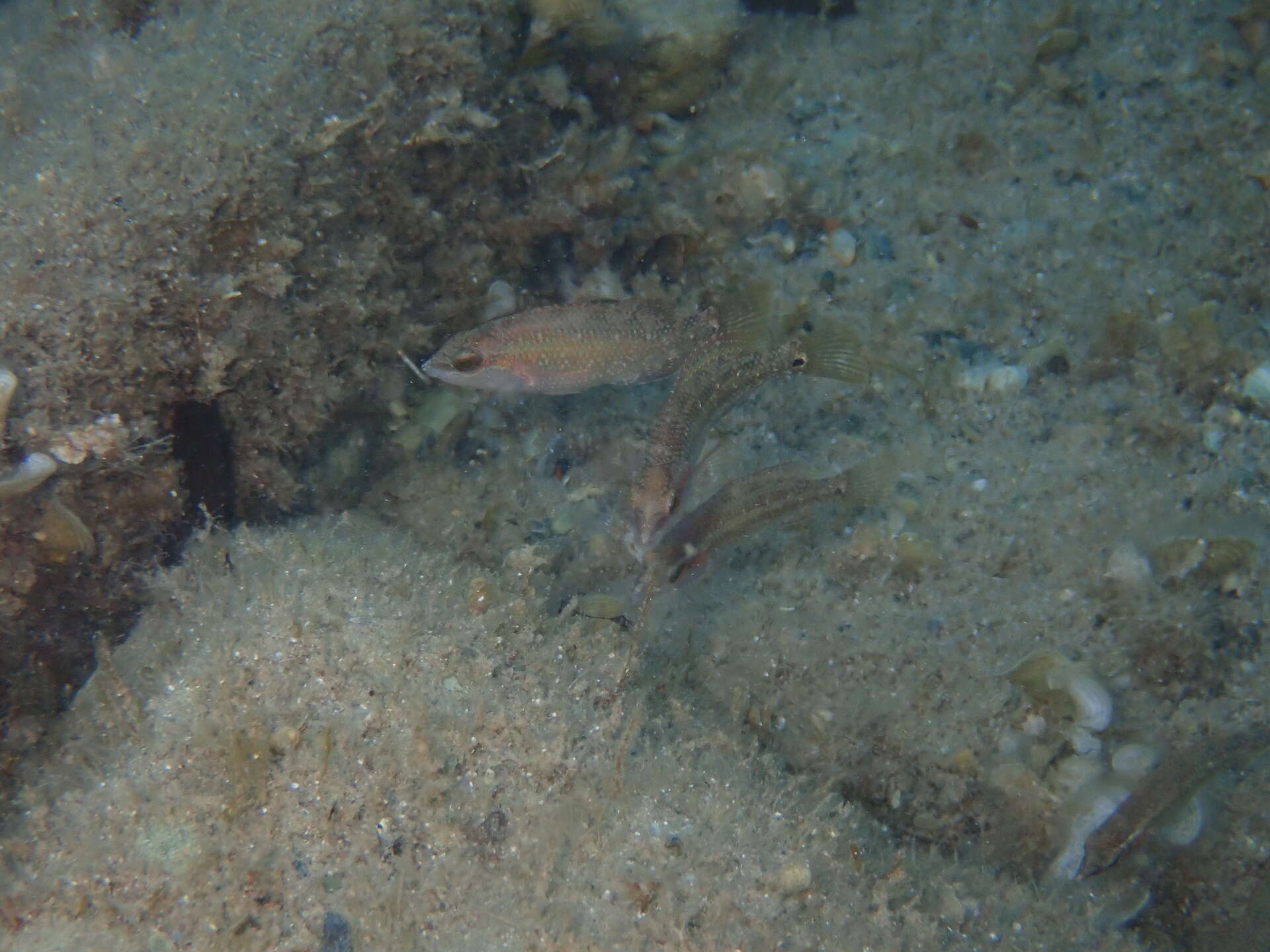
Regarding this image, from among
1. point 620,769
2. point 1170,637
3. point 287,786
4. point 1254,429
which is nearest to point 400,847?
point 287,786

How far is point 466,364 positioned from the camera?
3.97 m

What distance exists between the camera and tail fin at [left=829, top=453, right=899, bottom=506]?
392 centimetres

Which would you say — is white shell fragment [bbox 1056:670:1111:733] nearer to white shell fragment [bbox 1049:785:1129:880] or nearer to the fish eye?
white shell fragment [bbox 1049:785:1129:880]

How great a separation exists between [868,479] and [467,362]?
89.3 inches

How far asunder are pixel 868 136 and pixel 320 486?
4529 mm

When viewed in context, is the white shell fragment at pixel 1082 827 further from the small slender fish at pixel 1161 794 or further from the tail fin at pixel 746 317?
the tail fin at pixel 746 317

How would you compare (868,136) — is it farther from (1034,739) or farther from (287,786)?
(287,786)

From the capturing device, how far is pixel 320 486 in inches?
162

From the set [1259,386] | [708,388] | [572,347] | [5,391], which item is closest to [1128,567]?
[1259,386]

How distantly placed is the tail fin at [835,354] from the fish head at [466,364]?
167 centimetres

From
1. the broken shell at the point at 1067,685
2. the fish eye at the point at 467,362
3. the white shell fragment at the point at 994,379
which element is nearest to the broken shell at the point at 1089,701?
the broken shell at the point at 1067,685

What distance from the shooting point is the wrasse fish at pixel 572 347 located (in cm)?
400

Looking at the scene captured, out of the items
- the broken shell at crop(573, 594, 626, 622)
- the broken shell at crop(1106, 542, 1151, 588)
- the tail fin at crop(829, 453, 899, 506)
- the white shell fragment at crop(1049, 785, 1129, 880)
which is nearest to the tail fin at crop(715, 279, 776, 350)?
the tail fin at crop(829, 453, 899, 506)

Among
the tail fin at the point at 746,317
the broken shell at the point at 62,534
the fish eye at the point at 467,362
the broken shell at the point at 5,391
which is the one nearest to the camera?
the broken shell at the point at 5,391
